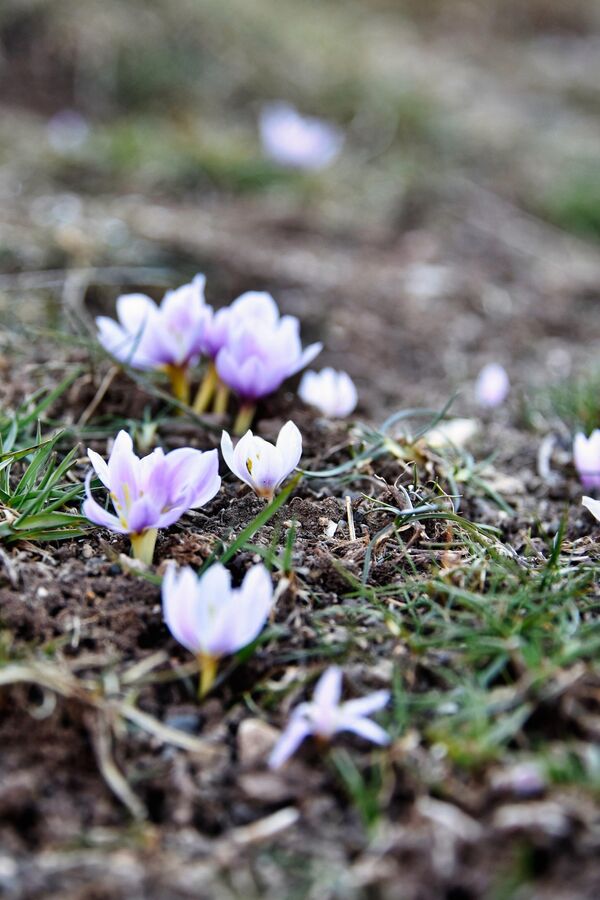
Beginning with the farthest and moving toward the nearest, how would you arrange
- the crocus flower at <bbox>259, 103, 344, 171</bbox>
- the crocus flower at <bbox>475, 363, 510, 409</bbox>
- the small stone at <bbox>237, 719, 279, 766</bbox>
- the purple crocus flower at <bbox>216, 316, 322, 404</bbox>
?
the crocus flower at <bbox>259, 103, 344, 171</bbox> → the crocus flower at <bbox>475, 363, 510, 409</bbox> → the purple crocus flower at <bbox>216, 316, 322, 404</bbox> → the small stone at <bbox>237, 719, 279, 766</bbox>

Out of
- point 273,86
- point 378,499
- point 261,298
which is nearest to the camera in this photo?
point 378,499

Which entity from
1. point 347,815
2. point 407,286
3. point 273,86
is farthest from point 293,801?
point 273,86

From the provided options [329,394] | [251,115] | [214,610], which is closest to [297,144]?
[251,115]

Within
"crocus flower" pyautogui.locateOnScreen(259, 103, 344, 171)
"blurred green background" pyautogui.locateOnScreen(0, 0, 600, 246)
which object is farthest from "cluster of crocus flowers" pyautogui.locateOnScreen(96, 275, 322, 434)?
"crocus flower" pyautogui.locateOnScreen(259, 103, 344, 171)

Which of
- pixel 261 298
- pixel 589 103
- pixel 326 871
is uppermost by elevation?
pixel 261 298

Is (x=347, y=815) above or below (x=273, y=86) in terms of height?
above

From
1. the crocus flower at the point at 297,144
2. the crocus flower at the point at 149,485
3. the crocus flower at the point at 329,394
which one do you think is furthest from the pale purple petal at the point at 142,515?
the crocus flower at the point at 297,144

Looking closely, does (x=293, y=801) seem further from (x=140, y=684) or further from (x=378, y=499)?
(x=378, y=499)

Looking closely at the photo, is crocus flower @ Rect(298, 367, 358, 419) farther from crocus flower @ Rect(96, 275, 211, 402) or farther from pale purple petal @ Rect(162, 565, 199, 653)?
pale purple petal @ Rect(162, 565, 199, 653)
